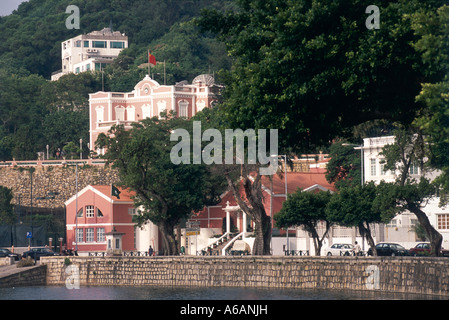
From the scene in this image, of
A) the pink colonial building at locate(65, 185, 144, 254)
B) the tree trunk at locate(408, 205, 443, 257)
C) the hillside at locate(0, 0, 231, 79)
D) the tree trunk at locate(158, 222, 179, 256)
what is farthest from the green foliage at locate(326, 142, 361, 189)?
the hillside at locate(0, 0, 231, 79)

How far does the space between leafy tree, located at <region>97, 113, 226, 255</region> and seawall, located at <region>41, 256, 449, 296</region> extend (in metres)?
7.20

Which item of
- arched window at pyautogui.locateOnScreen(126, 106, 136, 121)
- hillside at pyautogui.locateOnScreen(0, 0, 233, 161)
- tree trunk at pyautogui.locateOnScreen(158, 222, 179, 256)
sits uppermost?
hillside at pyautogui.locateOnScreen(0, 0, 233, 161)

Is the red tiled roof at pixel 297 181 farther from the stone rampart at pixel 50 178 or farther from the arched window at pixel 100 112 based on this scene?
the arched window at pixel 100 112

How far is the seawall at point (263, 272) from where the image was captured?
43312 mm

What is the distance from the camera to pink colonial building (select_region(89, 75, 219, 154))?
117 meters

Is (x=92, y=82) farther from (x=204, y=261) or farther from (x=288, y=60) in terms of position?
(x=288, y=60)

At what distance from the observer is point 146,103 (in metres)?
120

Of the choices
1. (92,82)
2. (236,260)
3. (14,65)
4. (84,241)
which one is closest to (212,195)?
(84,241)

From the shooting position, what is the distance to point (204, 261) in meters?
58.0

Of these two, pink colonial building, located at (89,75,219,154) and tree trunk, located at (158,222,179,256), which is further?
pink colonial building, located at (89,75,219,154)

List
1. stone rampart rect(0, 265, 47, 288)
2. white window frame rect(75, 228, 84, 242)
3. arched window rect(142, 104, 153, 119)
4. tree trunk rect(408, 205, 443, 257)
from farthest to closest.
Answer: arched window rect(142, 104, 153, 119) → white window frame rect(75, 228, 84, 242) → stone rampart rect(0, 265, 47, 288) → tree trunk rect(408, 205, 443, 257)

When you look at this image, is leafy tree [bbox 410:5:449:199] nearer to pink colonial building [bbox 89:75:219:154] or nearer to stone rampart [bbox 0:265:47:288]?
stone rampart [bbox 0:265:47:288]

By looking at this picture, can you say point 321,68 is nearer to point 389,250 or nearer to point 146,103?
point 389,250

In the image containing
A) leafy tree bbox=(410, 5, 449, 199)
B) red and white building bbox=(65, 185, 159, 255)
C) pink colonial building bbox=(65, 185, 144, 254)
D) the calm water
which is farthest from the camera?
pink colonial building bbox=(65, 185, 144, 254)
